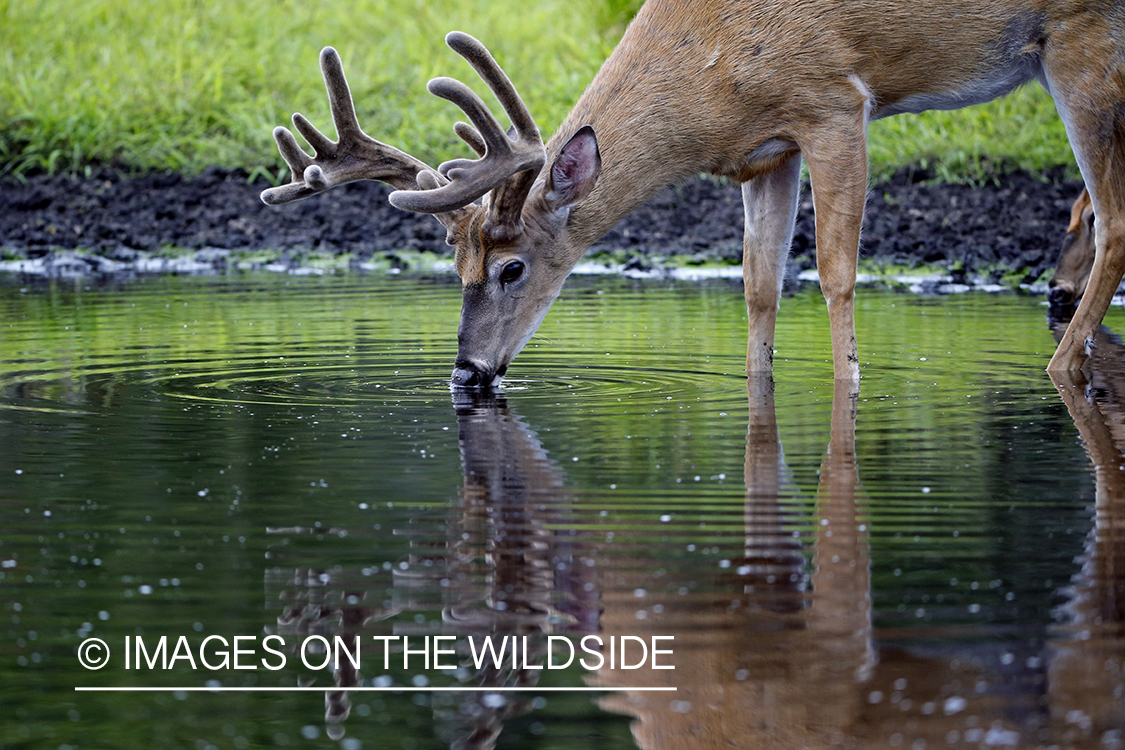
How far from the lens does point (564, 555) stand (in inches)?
158

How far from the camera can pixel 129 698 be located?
10.1ft

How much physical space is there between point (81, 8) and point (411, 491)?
14.5 m

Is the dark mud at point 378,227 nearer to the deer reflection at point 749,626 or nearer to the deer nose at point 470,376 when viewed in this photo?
the deer nose at point 470,376

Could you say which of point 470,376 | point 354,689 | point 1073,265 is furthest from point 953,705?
point 1073,265

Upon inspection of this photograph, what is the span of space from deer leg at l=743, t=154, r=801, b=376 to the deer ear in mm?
881

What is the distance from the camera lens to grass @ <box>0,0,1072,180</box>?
47.0 ft

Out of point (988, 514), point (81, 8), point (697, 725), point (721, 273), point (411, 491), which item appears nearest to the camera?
point (697, 725)

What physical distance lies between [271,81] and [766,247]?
9792mm

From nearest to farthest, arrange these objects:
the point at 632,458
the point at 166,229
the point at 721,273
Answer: the point at 632,458 → the point at 721,273 → the point at 166,229

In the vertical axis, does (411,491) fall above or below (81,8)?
below

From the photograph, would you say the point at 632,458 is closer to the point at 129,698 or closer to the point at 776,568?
the point at 776,568

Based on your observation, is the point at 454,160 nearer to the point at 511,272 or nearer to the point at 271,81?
the point at 511,272

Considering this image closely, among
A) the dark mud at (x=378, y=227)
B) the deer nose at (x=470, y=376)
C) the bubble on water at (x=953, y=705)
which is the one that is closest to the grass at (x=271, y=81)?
the dark mud at (x=378, y=227)

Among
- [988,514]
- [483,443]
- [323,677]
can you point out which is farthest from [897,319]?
[323,677]
